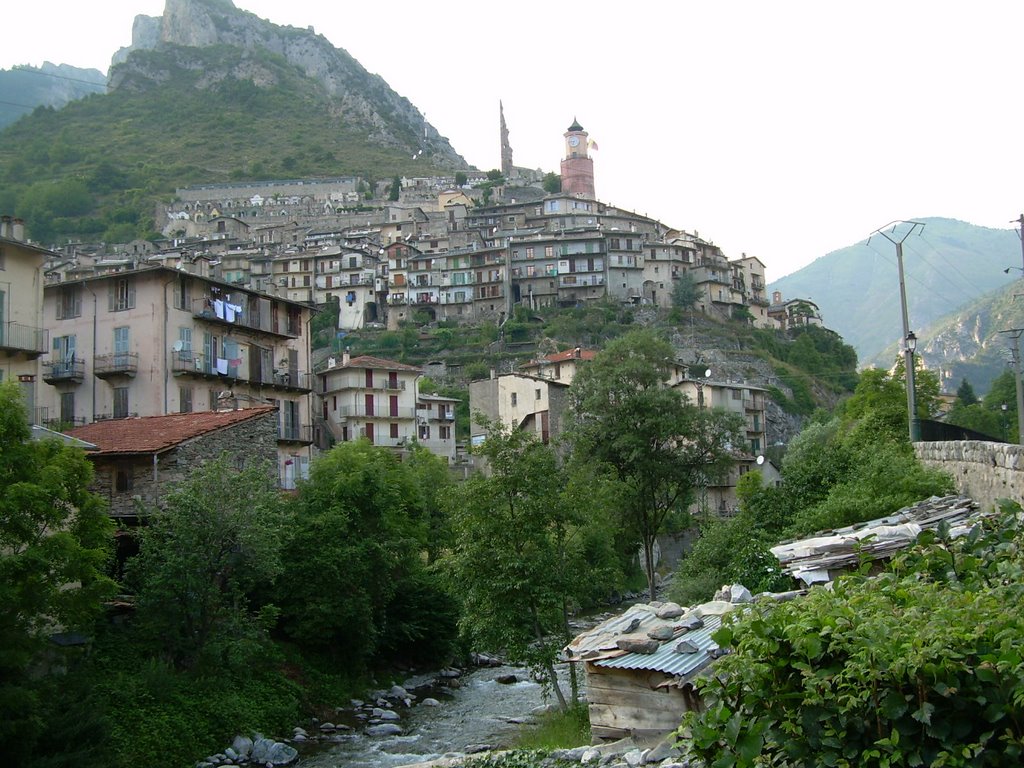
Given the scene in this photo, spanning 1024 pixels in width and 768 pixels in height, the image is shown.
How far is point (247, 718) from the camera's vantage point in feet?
87.9

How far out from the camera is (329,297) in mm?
128250

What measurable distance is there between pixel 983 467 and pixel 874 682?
16.0m

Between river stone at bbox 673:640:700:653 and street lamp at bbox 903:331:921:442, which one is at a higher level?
street lamp at bbox 903:331:921:442

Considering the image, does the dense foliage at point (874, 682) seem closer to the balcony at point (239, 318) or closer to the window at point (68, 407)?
the balcony at point (239, 318)

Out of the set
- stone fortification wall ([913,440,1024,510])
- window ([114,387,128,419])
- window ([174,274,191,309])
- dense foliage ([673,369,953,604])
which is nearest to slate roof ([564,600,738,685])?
dense foliage ([673,369,953,604])

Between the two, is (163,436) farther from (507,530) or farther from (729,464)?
(729,464)

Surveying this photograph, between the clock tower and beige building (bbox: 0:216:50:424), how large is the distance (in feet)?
494

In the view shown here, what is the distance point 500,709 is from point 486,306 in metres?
99.5

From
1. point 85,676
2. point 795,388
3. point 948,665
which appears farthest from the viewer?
point 795,388

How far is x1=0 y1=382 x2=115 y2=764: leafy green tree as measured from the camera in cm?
1986

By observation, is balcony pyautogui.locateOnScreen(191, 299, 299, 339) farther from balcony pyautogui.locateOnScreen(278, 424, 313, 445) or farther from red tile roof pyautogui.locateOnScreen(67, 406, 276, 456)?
red tile roof pyautogui.locateOnScreen(67, 406, 276, 456)

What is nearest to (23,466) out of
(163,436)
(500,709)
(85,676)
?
(85,676)

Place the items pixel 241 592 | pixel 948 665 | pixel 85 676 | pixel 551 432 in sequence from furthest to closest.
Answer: pixel 551 432 → pixel 241 592 → pixel 85 676 → pixel 948 665

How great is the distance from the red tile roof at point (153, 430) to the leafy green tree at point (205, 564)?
115 inches
